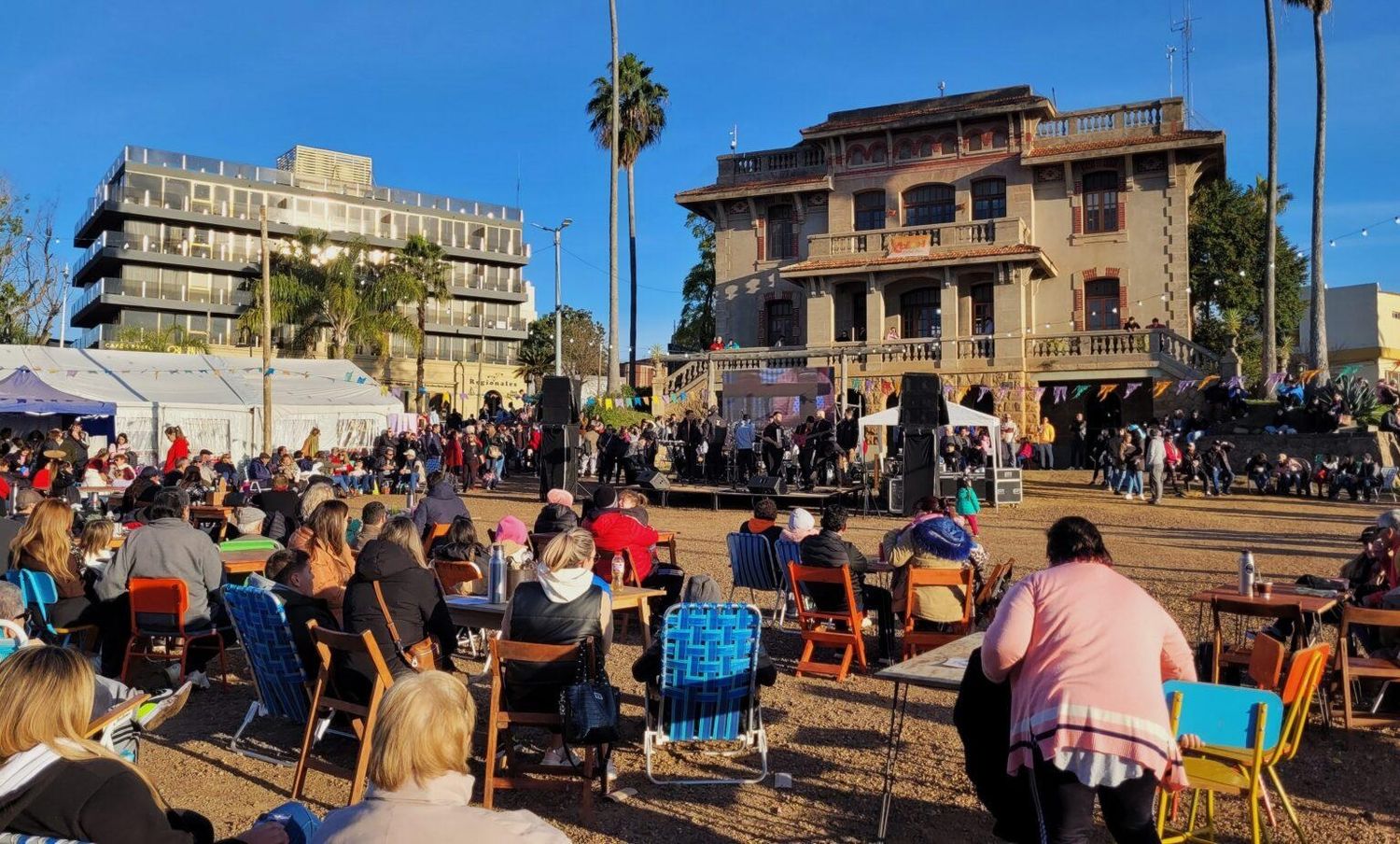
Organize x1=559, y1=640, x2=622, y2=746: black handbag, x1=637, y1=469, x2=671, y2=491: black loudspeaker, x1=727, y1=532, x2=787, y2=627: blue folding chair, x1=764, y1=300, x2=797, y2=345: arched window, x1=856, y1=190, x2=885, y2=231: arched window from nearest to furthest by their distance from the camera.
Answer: x1=559, y1=640, x2=622, y2=746: black handbag, x1=727, y1=532, x2=787, y2=627: blue folding chair, x1=637, y1=469, x2=671, y2=491: black loudspeaker, x1=856, y1=190, x2=885, y2=231: arched window, x1=764, y1=300, x2=797, y2=345: arched window

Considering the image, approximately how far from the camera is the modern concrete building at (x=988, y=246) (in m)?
26.7

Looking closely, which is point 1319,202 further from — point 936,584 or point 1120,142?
point 936,584

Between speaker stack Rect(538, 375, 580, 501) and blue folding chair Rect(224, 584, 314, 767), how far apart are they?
12.2 meters

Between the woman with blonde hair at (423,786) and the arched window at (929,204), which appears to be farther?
the arched window at (929,204)

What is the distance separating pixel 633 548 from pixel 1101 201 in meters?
24.7

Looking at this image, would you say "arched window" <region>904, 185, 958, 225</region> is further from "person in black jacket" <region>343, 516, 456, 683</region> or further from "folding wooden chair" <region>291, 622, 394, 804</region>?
"folding wooden chair" <region>291, 622, 394, 804</region>

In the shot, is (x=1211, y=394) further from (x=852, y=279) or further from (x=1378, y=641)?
(x=1378, y=641)

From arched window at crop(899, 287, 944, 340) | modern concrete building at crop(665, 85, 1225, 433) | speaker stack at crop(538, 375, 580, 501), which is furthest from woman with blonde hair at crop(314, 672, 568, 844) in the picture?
arched window at crop(899, 287, 944, 340)

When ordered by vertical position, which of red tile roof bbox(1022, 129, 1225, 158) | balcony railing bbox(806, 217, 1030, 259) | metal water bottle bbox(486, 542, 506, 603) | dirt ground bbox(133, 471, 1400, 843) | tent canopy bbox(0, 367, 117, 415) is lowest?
dirt ground bbox(133, 471, 1400, 843)

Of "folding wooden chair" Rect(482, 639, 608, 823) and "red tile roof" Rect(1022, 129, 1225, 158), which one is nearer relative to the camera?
"folding wooden chair" Rect(482, 639, 608, 823)

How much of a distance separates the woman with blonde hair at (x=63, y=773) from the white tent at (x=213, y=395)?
2169 cm

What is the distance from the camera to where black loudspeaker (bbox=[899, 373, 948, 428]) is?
15.6m

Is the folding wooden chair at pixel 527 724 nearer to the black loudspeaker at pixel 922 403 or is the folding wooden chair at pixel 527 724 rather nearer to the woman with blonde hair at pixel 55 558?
the woman with blonde hair at pixel 55 558

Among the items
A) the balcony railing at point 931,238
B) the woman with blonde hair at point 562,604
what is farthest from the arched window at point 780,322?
the woman with blonde hair at point 562,604
